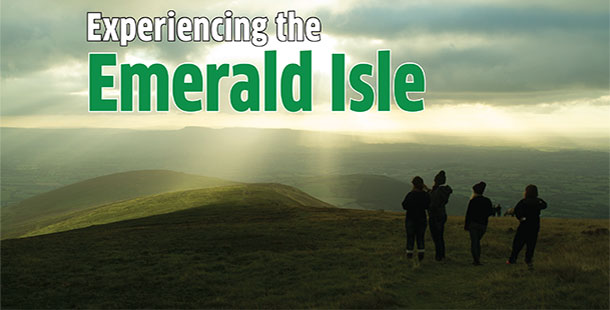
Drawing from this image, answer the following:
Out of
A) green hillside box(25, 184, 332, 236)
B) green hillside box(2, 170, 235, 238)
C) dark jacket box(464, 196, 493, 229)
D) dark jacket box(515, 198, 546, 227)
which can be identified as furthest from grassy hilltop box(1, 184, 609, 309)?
green hillside box(2, 170, 235, 238)

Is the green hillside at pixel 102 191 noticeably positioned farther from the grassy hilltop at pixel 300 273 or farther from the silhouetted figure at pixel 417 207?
the silhouetted figure at pixel 417 207

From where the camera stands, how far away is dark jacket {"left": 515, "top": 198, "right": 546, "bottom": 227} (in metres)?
16.3

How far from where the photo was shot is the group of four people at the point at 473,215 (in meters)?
16.4

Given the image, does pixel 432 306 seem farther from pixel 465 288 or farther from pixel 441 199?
pixel 441 199

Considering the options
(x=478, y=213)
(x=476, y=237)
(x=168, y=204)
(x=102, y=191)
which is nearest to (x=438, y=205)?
(x=478, y=213)

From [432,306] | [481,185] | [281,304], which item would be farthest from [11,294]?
[481,185]

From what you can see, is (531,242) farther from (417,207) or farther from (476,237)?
(417,207)

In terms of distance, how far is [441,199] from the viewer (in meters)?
17.8

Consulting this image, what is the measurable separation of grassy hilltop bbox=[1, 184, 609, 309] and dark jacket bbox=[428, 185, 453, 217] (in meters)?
2.20

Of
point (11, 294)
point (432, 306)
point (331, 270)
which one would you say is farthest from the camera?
point (331, 270)

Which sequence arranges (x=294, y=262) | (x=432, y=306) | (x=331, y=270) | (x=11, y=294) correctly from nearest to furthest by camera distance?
(x=432, y=306) < (x=11, y=294) < (x=331, y=270) < (x=294, y=262)

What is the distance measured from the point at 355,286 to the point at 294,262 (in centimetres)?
495

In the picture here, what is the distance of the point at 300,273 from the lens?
17.1 metres

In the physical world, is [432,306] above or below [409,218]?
below
